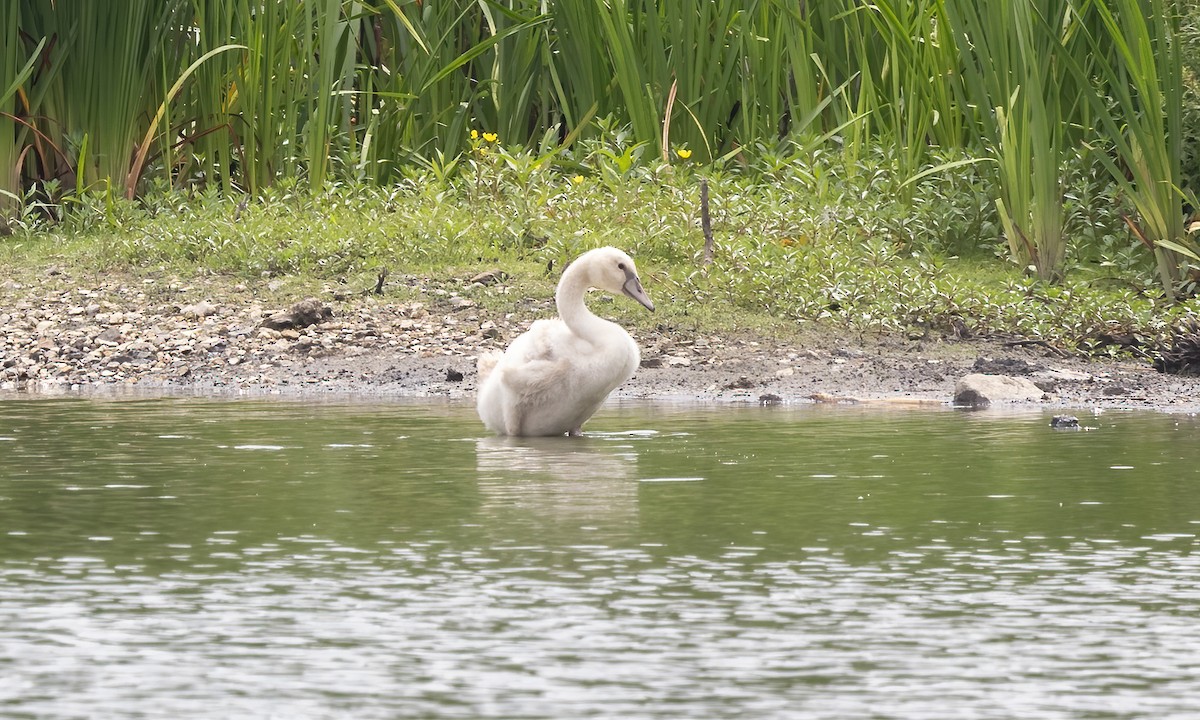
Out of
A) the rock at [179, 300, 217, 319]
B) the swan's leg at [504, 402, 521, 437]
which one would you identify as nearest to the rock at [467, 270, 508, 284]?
the rock at [179, 300, 217, 319]

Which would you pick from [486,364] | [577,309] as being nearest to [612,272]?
[577,309]

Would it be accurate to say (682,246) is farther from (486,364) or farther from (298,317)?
(486,364)

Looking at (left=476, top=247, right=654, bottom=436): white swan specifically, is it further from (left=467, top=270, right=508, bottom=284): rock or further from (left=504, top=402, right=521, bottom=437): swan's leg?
(left=467, top=270, right=508, bottom=284): rock

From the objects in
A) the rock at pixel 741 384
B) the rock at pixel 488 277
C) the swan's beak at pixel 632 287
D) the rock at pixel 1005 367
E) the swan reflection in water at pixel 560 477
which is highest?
the swan's beak at pixel 632 287

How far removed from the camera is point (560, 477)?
708 cm

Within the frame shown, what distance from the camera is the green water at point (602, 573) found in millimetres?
3904

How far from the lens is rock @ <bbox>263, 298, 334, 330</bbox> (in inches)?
444

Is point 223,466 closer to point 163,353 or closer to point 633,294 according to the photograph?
point 633,294

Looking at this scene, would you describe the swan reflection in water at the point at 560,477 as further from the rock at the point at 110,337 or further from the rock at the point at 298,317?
the rock at the point at 110,337

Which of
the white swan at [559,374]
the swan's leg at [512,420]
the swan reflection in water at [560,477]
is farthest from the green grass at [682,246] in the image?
the swan reflection in water at [560,477]

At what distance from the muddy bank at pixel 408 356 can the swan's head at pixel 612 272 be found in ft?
2.86

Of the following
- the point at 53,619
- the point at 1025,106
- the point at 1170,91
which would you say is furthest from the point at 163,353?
the point at 53,619

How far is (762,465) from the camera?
23.7 ft

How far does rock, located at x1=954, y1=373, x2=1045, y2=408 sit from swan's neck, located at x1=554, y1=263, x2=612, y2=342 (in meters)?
1.76
